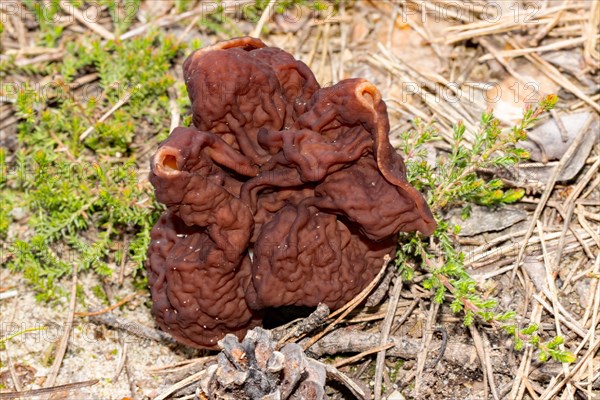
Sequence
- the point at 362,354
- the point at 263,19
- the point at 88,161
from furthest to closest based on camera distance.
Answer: the point at 263,19 → the point at 88,161 → the point at 362,354

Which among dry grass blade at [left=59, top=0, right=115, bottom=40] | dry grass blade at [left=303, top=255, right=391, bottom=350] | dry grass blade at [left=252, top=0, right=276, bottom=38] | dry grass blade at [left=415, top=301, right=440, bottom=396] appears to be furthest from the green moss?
dry grass blade at [left=415, top=301, right=440, bottom=396]

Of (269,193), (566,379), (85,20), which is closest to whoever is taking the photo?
(566,379)

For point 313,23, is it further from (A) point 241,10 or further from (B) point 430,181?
(B) point 430,181

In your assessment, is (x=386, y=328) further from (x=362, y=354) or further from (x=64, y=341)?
(x=64, y=341)

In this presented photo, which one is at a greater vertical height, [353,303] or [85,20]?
[85,20]

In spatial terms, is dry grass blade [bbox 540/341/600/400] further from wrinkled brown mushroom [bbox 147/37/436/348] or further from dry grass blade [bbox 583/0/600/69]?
dry grass blade [bbox 583/0/600/69]

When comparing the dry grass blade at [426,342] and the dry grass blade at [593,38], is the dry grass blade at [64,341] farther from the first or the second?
the dry grass blade at [593,38]

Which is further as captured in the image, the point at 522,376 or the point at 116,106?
the point at 116,106

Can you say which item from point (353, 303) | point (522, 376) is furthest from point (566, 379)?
point (353, 303)

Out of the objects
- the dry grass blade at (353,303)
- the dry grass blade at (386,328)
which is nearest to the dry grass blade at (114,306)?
the dry grass blade at (353,303)

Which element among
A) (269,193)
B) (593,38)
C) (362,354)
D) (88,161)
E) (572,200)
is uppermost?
(593,38)

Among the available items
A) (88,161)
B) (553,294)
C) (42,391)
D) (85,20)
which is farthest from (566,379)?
(85,20)
